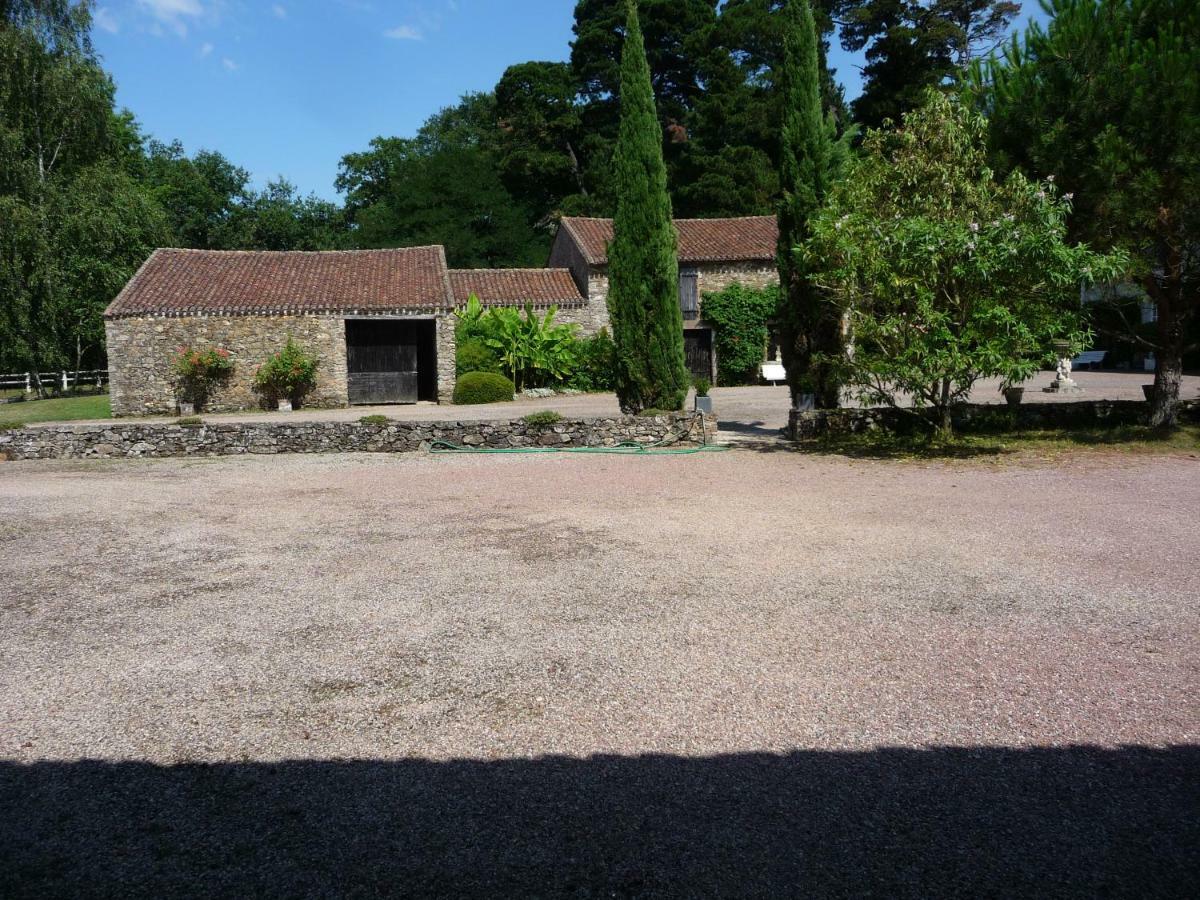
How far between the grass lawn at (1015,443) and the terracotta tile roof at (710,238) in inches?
667

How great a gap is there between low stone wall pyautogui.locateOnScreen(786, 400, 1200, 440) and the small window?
53.6 feet

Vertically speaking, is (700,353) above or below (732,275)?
below

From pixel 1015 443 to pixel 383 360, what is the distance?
17997 millimetres

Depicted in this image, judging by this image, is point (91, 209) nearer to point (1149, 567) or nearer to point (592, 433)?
point (592, 433)

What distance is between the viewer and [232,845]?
114 inches

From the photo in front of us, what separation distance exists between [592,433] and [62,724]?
10.7 meters

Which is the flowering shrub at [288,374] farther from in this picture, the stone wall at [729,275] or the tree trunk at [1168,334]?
the tree trunk at [1168,334]

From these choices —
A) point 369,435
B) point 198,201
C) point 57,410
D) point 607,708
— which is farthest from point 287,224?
point 607,708

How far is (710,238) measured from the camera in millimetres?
31312

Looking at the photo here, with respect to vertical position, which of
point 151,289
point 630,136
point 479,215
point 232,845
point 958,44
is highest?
point 958,44

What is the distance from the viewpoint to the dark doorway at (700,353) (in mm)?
31000

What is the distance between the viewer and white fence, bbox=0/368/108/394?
32.5 m

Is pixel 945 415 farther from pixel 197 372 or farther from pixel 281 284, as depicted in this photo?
pixel 281 284

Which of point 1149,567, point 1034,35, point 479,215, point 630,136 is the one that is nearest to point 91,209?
point 479,215
